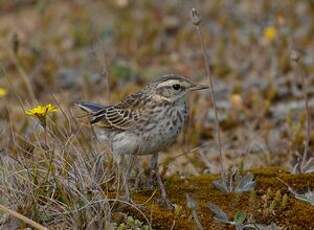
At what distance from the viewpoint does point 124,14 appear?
1182cm

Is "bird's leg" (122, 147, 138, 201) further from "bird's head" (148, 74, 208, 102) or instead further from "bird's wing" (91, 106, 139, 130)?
"bird's head" (148, 74, 208, 102)

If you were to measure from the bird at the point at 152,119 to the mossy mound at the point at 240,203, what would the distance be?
0.26m

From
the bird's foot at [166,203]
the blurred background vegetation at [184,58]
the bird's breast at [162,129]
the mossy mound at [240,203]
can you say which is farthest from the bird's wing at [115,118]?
the blurred background vegetation at [184,58]

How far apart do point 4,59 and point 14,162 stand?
5.75 metres

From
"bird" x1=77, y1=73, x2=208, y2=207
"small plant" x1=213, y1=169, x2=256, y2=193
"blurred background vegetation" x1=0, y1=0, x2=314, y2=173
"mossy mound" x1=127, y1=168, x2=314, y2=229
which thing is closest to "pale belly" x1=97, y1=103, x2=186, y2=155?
"bird" x1=77, y1=73, x2=208, y2=207

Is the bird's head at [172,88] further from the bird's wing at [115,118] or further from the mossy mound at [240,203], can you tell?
the mossy mound at [240,203]

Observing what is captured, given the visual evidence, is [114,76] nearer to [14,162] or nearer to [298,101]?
[298,101]

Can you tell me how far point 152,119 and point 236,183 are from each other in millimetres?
767

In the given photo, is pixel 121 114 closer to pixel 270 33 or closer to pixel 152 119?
pixel 152 119

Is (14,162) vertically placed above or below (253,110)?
above

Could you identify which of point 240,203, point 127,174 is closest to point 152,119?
point 127,174

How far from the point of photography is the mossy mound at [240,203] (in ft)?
16.2

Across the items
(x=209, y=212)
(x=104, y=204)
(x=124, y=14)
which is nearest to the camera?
(x=104, y=204)

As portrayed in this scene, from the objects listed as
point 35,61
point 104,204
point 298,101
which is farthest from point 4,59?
point 104,204
